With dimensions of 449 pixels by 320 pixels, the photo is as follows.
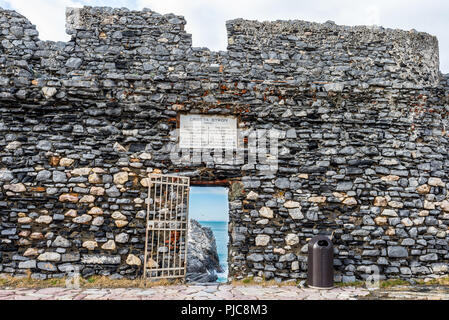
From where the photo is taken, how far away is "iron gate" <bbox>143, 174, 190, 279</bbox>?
17.7ft

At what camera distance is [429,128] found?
6238mm

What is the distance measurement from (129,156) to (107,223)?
1.16 m

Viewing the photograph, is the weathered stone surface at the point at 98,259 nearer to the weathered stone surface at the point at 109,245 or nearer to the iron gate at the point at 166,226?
the weathered stone surface at the point at 109,245

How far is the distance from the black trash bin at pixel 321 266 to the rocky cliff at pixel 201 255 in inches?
119

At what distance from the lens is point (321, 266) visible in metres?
5.21

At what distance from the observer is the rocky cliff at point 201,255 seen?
827cm

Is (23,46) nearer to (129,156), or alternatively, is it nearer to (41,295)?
(129,156)

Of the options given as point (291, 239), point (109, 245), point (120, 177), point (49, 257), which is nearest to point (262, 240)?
point (291, 239)

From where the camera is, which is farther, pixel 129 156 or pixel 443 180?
pixel 443 180

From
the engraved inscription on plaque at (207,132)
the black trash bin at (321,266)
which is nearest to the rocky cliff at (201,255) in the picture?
the black trash bin at (321,266)

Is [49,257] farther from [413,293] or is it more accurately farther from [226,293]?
[413,293]

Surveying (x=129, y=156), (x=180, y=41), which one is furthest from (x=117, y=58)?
(x=129, y=156)

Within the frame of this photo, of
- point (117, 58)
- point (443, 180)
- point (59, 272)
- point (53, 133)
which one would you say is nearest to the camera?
point (59, 272)

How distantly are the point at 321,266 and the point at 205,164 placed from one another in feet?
8.18
